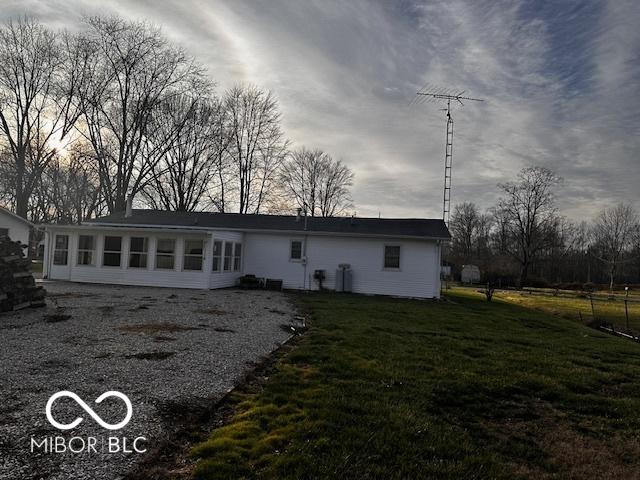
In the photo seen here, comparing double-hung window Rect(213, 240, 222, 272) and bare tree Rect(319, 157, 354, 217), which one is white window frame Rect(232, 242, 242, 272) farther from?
bare tree Rect(319, 157, 354, 217)

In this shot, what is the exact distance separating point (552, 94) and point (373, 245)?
29.1 ft

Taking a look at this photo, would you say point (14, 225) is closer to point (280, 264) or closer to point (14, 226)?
point (14, 226)

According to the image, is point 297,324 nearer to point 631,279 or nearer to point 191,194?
point 191,194

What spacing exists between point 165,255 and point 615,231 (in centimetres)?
5817

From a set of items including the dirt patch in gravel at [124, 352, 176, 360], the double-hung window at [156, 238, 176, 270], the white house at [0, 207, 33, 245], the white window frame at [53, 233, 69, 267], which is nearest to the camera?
the dirt patch in gravel at [124, 352, 176, 360]

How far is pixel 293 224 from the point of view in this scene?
2122 centimetres

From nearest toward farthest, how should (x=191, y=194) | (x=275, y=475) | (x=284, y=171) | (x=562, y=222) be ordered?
(x=275, y=475)
(x=191, y=194)
(x=284, y=171)
(x=562, y=222)

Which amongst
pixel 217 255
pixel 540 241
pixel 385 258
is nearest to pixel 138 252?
A: pixel 217 255

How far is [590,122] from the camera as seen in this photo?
15.1 meters

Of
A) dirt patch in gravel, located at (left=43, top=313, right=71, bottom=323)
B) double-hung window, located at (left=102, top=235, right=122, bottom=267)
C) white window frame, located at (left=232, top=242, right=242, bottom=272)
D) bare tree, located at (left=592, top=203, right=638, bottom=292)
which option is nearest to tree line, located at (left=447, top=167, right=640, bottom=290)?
bare tree, located at (left=592, top=203, right=638, bottom=292)

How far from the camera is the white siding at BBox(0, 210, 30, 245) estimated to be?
27.4 meters

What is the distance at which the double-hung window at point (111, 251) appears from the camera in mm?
17953

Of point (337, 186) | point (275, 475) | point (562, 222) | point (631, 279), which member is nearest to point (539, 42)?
point (275, 475)

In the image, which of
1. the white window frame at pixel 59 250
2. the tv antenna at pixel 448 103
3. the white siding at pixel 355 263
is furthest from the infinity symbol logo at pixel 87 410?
the tv antenna at pixel 448 103
